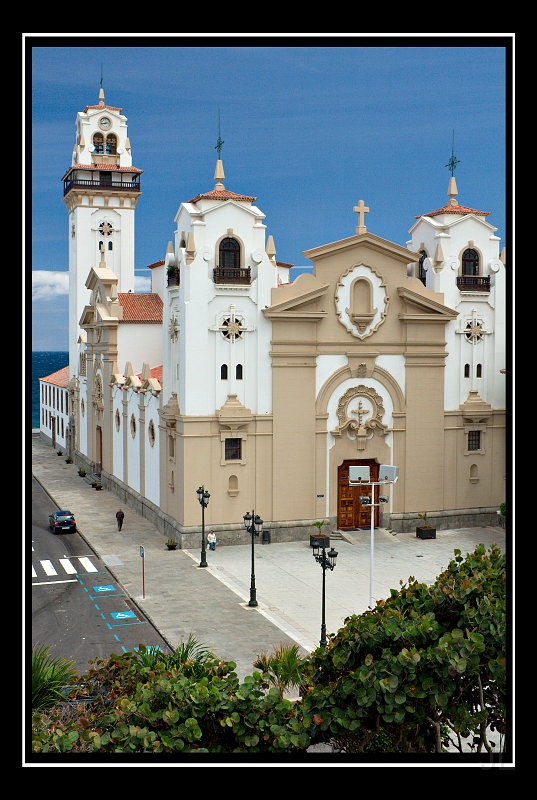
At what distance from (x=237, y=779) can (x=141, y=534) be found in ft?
119

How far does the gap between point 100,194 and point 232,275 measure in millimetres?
29436

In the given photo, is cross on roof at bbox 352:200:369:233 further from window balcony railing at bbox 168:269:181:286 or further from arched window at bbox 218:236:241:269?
window balcony railing at bbox 168:269:181:286

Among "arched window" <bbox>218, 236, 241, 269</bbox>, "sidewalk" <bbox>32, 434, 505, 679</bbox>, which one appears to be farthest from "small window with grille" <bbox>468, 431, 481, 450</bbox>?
"arched window" <bbox>218, 236, 241, 269</bbox>

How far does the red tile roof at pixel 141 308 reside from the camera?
177 feet

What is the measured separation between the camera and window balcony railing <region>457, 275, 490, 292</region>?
4353 cm

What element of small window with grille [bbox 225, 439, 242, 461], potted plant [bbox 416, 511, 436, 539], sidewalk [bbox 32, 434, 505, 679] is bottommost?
sidewalk [bbox 32, 434, 505, 679]

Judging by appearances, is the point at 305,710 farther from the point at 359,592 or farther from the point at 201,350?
the point at 201,350

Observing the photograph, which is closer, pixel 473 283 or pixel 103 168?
pixel 473 283

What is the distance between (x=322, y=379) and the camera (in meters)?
40.8

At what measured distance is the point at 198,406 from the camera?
38719 mm

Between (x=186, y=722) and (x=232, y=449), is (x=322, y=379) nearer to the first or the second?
(x=232, y=449)

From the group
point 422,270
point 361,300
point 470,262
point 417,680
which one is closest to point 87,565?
point 361,300

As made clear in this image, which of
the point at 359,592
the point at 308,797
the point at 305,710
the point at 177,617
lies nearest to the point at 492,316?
the point at 359,592

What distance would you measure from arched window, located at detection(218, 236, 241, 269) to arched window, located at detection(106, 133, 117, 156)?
2960 centimetres
